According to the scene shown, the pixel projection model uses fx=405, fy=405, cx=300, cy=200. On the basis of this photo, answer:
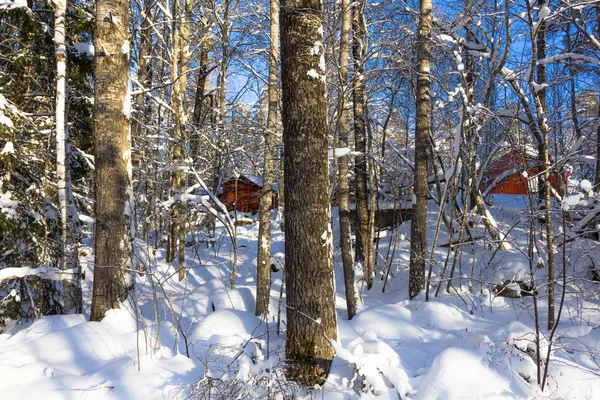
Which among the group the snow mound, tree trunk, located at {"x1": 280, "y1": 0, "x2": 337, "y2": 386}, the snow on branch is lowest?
the snow mound

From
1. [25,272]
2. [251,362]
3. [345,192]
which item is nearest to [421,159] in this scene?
[345,192]

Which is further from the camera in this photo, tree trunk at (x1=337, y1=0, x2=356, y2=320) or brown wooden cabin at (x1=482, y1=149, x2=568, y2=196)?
tree trunk at (x1=337, y1=0, x2=356, y2=320)

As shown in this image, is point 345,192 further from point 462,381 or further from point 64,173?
point 64,173

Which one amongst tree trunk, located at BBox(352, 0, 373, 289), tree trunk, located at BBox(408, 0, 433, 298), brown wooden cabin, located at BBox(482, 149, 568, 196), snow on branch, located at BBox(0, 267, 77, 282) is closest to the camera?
brown wooden cabin, located at BBox(482, 149, 568, 196)

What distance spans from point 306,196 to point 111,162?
7.91ft

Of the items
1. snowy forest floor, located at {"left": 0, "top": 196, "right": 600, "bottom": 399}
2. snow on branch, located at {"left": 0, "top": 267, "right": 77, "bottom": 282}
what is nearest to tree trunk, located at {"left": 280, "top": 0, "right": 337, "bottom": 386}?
snowy forest floor, located at {"left": 0, "top": 196, "right": 600, "bottom": 399}

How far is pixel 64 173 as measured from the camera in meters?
6.14

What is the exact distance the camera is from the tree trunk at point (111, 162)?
14.0 ft

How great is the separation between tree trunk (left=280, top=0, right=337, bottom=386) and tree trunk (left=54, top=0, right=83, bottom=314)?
161 inches

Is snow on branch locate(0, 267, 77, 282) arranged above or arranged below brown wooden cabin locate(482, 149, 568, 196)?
below

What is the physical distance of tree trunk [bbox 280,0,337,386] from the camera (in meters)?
3.22

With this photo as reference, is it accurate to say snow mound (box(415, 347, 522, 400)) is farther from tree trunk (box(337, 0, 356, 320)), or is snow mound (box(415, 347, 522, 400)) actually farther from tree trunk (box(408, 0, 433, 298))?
tree trunk (box(408, 0, 433, 298))

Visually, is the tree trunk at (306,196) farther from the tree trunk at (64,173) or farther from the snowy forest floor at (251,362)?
the tree trunk at (64,173)

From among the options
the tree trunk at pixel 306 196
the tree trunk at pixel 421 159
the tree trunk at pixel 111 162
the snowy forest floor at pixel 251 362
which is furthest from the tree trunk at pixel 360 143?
the tree trunk at pixel 306 196
